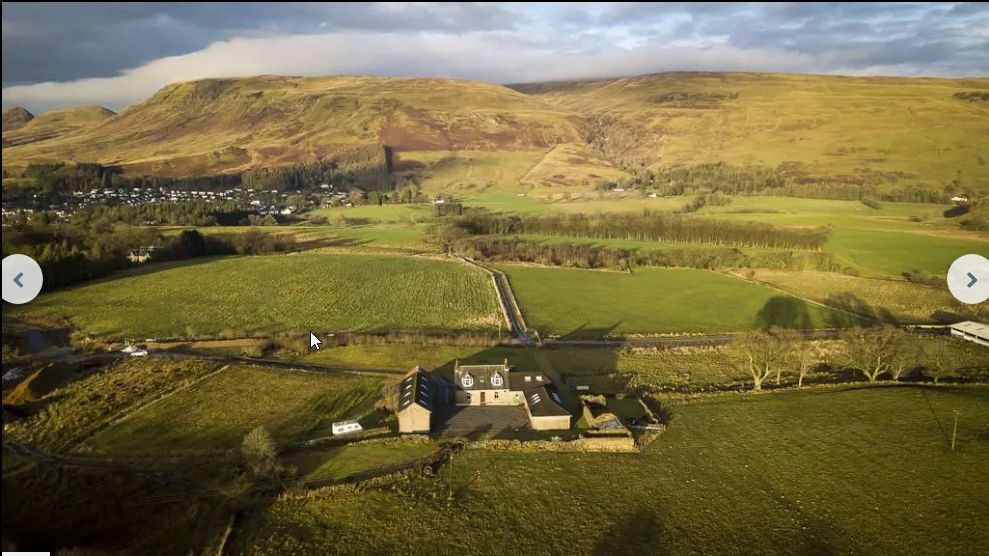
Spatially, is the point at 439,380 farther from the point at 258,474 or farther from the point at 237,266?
the point at 237,266

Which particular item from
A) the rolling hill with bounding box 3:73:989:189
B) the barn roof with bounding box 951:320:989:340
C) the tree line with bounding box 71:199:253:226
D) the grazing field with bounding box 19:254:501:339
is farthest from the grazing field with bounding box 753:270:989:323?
the tree line with bounding box 71:199:253:226

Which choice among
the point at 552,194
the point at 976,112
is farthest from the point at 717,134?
the point at 976,112

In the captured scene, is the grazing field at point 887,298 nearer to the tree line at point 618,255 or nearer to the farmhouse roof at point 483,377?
the tree line at point 618,255

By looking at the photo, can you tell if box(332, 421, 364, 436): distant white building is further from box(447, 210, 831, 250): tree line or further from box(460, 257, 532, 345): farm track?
box(447, 210, 831, 250): tree line

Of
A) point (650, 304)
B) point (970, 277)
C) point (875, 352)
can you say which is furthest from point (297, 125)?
point (970, 277)

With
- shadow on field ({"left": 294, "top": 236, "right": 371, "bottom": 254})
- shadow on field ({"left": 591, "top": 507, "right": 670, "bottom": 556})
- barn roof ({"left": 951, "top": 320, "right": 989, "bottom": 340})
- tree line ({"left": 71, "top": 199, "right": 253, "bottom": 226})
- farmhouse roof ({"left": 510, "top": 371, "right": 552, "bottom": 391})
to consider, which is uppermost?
tree line ({"left": 71, "top": 199, "right": 253, "bottom": 226})

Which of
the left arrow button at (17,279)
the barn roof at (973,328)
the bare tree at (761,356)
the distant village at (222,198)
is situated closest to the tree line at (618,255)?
the barn roof at (973,328)
